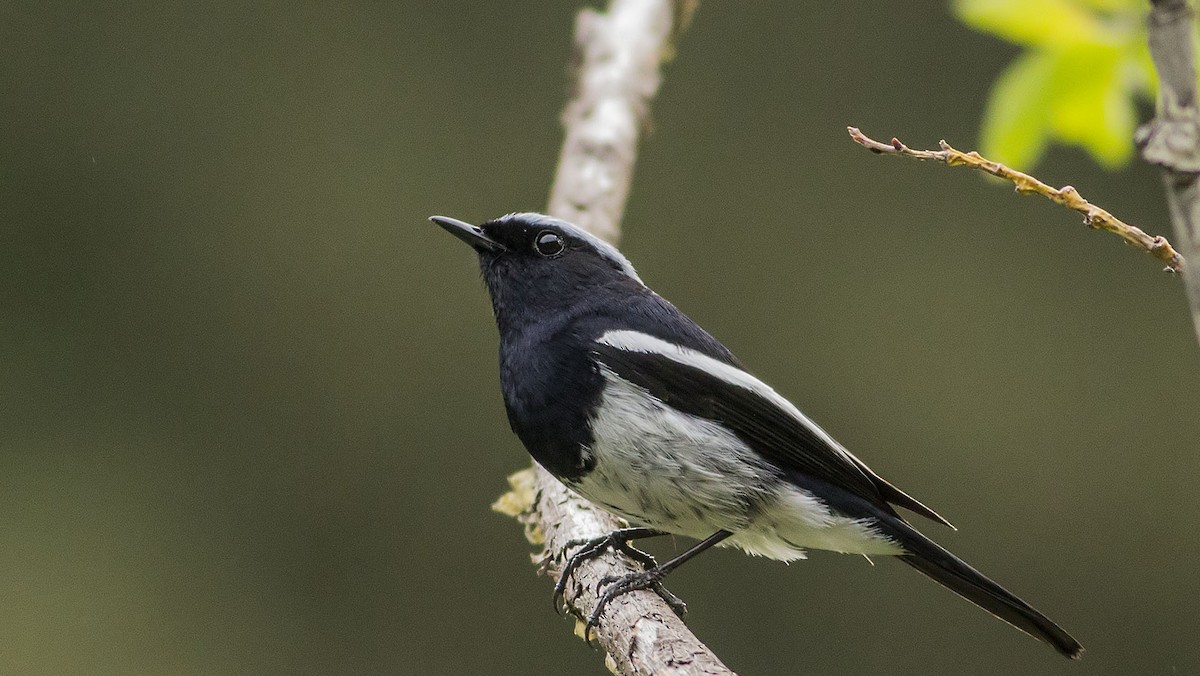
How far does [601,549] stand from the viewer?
2.35 m

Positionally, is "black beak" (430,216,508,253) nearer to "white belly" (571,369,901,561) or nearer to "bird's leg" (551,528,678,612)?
"white belly" (571,369,901,561)

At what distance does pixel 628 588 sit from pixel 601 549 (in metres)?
0.23

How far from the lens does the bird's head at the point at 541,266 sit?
101 inches

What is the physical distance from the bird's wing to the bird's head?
225mm

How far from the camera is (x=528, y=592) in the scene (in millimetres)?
5004

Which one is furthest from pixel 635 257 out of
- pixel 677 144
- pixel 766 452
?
pixel 766 452

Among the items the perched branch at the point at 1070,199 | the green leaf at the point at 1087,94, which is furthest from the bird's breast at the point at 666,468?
the perched branch at the point at 1070,199

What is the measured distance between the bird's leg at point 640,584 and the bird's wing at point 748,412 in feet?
0.70

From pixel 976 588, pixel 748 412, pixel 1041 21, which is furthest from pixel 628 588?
pixel 1041 21

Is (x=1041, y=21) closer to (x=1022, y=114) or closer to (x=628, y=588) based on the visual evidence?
(x=1022, y=114)

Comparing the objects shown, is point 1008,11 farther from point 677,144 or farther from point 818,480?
point 677,144

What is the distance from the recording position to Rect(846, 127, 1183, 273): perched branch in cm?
91

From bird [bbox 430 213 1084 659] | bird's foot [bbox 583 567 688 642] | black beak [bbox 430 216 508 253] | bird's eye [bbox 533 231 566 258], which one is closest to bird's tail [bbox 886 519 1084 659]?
bird [bbox 430 213 1084 659]

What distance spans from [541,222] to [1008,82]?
1052 mm
